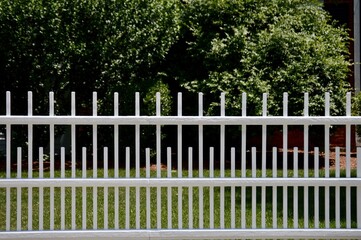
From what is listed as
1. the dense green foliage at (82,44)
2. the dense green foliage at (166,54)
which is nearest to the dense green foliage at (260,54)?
the dense green foliage at (166,54)

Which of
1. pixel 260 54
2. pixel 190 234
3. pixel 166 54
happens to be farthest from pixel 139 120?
pixel 166 54

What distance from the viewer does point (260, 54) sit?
1316cm

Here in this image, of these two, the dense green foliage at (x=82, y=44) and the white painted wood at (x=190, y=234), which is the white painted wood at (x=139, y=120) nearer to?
the white painted wood at (x=190, y=234)

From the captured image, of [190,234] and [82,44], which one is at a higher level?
[82,44]

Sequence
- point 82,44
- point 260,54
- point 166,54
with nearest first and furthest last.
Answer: point 82,44
point 260,54
point 166,54

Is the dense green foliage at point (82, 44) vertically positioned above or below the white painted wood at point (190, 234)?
above

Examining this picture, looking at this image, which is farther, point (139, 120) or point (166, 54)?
point (166, 54)

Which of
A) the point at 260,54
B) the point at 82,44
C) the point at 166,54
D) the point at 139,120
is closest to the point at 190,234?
the point at 139,120

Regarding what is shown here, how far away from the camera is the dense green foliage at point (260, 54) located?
507 inches

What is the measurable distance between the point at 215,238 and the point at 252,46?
305 inches

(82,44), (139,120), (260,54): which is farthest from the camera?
(260,54)

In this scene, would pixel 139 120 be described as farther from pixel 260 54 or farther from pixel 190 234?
pixel 260 54

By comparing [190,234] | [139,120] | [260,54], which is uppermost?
[260,54]

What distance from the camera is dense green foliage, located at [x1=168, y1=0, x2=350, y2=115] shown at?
1288 cm
